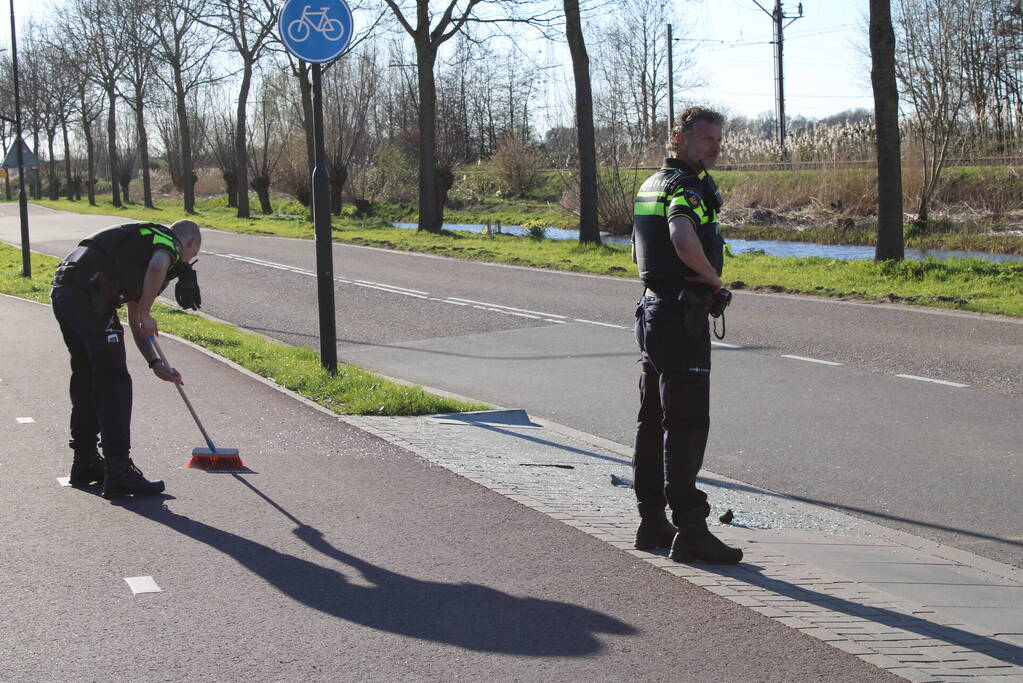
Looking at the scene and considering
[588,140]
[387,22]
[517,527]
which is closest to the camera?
[517,527]

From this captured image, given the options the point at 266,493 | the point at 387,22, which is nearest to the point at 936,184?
the point at 387,22

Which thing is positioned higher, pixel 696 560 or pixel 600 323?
pixel 600 323

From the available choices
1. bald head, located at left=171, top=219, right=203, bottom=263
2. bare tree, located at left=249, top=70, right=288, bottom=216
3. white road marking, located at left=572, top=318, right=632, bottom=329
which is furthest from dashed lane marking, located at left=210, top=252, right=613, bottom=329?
bare tree, located at left=249, top=70, right=288, bottom=216

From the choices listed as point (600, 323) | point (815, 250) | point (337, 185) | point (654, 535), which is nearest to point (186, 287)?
point (654, 535)

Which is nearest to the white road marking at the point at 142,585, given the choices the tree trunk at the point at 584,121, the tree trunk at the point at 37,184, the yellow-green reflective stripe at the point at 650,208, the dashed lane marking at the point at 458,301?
the yellow-green reflective stripe at the point at 650,208

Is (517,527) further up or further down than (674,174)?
further down

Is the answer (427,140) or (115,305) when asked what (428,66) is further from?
(115,305)

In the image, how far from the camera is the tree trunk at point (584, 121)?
25.0 meters

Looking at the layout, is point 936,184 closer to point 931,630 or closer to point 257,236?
point 257,236

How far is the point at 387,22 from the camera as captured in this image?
1227 inches

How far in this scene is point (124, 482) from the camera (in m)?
6.11

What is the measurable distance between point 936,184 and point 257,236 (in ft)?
62.1

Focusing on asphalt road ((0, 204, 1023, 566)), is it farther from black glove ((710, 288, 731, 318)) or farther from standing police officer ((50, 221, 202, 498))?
standing police officer ((50, 221, 202, 498))

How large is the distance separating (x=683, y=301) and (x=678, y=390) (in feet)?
1.23
